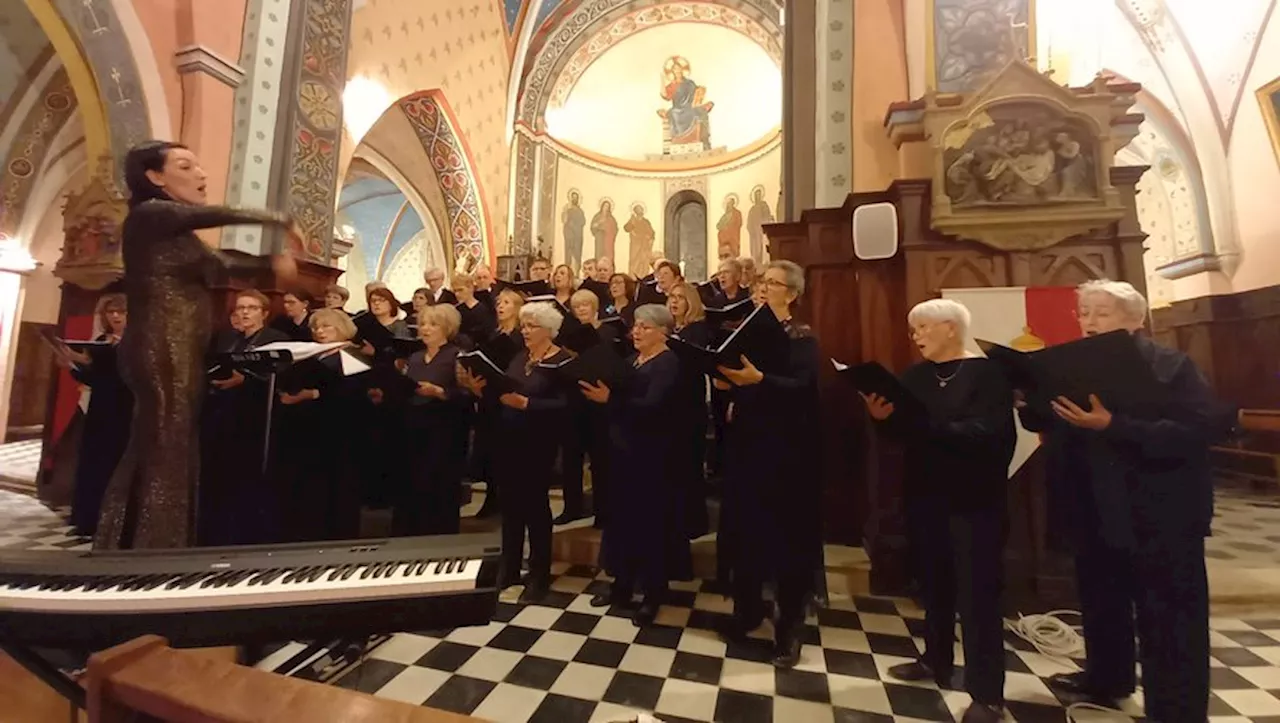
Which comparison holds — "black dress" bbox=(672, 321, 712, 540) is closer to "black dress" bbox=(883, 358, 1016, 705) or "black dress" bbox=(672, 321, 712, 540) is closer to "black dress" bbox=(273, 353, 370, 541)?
"black dress" bbox=(883, 358, 1016, 705)

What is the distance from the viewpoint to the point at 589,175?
13219mm

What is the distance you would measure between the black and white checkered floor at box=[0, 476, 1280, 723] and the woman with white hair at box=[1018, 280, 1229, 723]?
1.27 feet

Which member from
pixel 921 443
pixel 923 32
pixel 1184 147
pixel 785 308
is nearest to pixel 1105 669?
pixel 921 443

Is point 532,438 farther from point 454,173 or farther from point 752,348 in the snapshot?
point 454,173

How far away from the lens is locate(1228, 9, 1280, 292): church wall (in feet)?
22.8

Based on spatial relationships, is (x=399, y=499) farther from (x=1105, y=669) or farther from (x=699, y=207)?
(x=699, y=207)

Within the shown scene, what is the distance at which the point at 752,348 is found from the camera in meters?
2.60

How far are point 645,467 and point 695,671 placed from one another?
3.26 feet

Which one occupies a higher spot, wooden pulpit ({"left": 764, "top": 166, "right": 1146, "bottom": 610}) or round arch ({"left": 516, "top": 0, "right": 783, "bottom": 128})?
round arch ({"left": 516, "top": 0, "right": 783, "bottom": 128})

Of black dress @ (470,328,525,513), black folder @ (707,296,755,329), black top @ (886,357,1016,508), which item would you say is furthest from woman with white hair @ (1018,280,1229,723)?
black dress @ (470,328,525,513)

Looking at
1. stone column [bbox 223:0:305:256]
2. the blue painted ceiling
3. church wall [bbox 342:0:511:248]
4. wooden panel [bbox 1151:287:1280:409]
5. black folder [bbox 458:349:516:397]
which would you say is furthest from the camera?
the blue painted ceiling

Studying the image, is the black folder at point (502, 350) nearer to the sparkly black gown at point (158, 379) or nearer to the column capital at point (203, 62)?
the sparkly black gown at point (158, 379)

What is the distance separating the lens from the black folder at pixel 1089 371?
81.7 inches

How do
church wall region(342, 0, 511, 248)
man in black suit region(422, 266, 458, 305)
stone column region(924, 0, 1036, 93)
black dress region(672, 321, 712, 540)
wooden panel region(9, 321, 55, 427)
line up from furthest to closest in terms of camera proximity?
wooden panel region(9, 321, 55, 427), church wall region(342, 0, 511, 248), man in black suit region(422, 266, 458, 305), stone column region(924, 0, 1036, 93), black dress region(672, 321, 712, 540)
